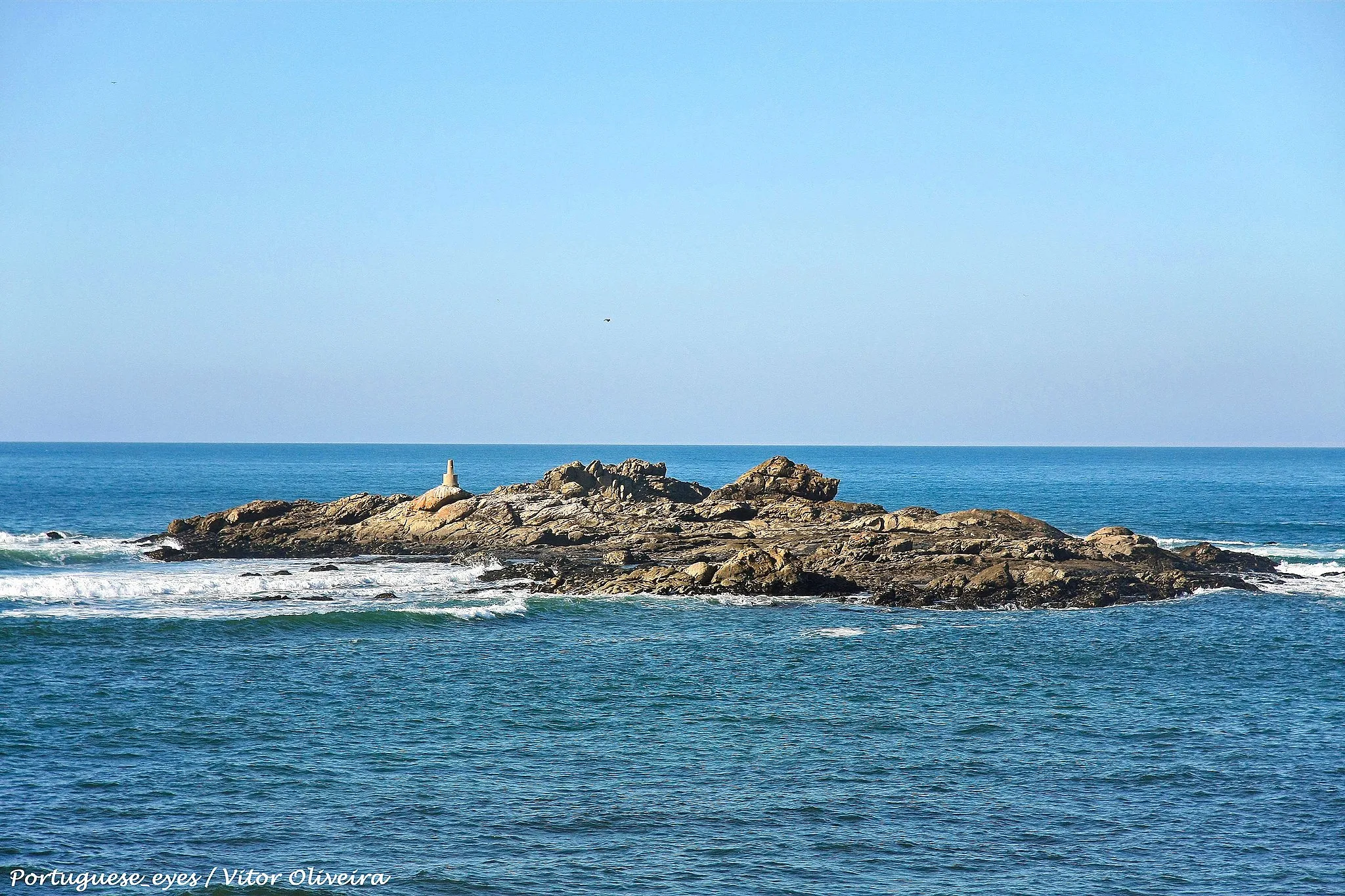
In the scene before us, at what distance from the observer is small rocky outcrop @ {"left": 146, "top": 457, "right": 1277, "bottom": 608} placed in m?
47.4

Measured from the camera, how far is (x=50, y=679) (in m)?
30.9

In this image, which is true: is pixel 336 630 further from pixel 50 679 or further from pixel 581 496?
pixel 581 496

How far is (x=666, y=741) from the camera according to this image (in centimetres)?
2573

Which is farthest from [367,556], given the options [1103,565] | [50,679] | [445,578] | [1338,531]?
[1338,531]

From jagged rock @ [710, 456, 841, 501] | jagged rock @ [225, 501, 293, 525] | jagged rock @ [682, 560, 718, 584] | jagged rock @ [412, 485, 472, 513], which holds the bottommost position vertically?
jagged rock @ [682, 560, 718, 584]

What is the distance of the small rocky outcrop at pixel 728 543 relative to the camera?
47.4 metres

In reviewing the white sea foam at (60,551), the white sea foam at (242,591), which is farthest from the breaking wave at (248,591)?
the white sea foam at (60,551)

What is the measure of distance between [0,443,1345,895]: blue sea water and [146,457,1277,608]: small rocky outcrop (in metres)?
2.51

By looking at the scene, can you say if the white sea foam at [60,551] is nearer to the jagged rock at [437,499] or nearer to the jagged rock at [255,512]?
the jagged rock at [255,512]

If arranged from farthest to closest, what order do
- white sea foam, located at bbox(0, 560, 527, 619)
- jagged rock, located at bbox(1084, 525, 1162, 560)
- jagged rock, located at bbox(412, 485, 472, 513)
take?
jagged rock, located at bbox(412, 485, 472, 513) → jagged rock, located at bbox(1084, 525, 1162, 560) → white sea foam, located at bbox(0, 560, 527, 619)

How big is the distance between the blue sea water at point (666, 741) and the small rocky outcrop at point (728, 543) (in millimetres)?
2509

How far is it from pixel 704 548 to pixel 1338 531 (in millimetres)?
50316

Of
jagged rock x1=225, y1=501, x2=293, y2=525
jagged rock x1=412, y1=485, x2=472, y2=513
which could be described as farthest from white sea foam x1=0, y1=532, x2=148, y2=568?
jagged rock x1=412, y1=485, x2=472, y2=513

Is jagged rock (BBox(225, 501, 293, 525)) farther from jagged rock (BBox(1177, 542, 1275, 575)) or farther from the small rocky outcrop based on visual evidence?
jagged rock (BBox(1177, 542, 1275, 575))
